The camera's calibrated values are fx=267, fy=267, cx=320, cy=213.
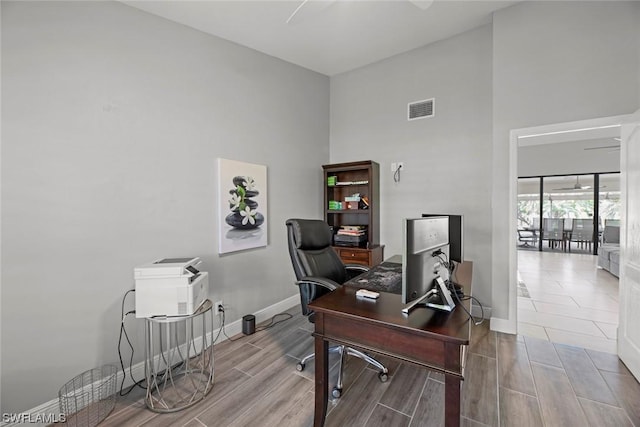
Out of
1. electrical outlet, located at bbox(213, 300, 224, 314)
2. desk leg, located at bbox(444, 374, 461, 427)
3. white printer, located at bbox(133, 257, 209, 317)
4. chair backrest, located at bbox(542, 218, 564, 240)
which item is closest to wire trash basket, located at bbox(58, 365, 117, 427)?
white printer, located at bbox(133, 257, 209, 317)

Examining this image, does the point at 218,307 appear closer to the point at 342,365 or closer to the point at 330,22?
the point at 342,365

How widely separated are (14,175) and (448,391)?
257 cm

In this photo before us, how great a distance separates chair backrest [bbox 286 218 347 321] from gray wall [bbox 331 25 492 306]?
4.67 feet

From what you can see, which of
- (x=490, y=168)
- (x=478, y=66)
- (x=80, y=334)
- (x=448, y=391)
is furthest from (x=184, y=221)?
(x=478, y=66)

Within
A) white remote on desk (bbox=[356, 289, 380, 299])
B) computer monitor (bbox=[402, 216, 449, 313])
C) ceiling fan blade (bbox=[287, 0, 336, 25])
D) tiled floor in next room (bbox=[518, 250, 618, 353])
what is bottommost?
tiled floor in next room (bbox=[518, 250, 618, 353])

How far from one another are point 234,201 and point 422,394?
227 centimetres

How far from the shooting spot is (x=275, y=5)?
236 centimetres

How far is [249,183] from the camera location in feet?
9.37

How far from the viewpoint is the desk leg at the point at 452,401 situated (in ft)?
3.56

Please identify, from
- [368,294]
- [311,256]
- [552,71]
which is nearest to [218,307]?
[311,256]

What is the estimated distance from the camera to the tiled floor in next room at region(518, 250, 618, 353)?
2613mm

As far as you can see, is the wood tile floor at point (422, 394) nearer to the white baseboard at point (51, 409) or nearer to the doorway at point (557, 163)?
the white baseboard at point (51, 409)

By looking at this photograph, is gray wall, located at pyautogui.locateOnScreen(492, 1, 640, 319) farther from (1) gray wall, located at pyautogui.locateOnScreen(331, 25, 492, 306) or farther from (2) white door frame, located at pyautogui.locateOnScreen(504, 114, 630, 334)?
(1) gray wall, located at pyautogui.locateOnScreen(331, 25, 492, 306)

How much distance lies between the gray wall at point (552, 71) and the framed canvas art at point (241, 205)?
8.00 ft
